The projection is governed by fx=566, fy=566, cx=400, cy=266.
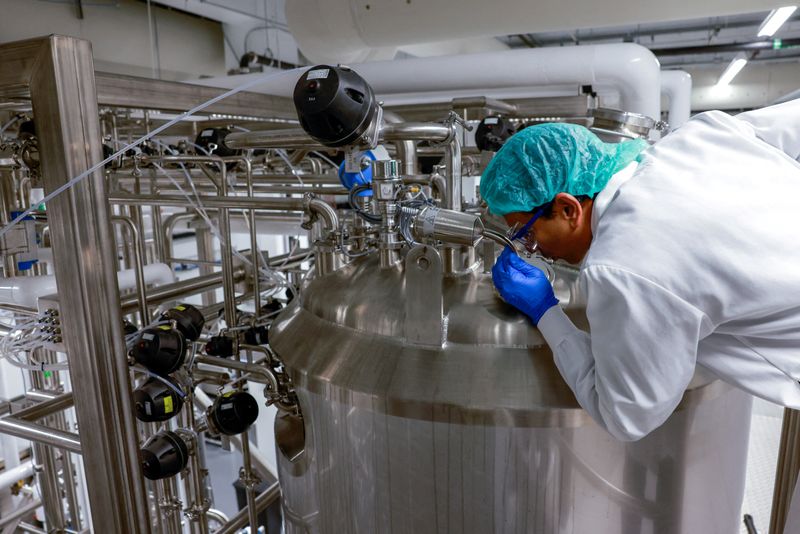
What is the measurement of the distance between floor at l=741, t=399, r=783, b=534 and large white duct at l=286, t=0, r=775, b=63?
161 cm

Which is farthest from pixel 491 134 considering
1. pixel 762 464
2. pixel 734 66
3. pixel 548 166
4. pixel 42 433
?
pixel 734 66

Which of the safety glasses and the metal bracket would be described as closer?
the metal bracket

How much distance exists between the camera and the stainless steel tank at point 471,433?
0.75 m

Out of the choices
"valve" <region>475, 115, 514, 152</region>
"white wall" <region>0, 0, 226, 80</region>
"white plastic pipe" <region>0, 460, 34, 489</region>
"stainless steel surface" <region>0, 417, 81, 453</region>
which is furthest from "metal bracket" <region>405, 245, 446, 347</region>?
"white wall" <region>0, 0, 226, 80</region>

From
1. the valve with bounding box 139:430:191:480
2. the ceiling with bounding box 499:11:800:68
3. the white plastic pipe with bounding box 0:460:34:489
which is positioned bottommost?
the white plastic pipe with bounding box 0:460:34:489

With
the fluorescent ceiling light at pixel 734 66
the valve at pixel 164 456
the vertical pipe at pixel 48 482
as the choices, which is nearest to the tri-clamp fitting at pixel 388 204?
the valve at pixel 164 456

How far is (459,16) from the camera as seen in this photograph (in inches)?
65.8

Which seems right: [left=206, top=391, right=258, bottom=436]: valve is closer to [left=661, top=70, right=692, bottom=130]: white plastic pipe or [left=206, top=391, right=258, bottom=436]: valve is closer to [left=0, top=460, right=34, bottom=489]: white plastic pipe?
[left=0, top=460, right=34, bottom=489]: white plastic pipe

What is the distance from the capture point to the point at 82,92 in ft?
2.38

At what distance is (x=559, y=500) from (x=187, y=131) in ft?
6.77

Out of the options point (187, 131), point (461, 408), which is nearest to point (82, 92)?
point (461, 408)

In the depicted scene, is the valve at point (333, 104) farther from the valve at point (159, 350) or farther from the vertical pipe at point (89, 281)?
the valve at point (159, 350)

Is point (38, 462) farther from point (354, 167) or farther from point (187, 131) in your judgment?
point (354, 167)

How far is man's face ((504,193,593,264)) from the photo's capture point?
89 cm
